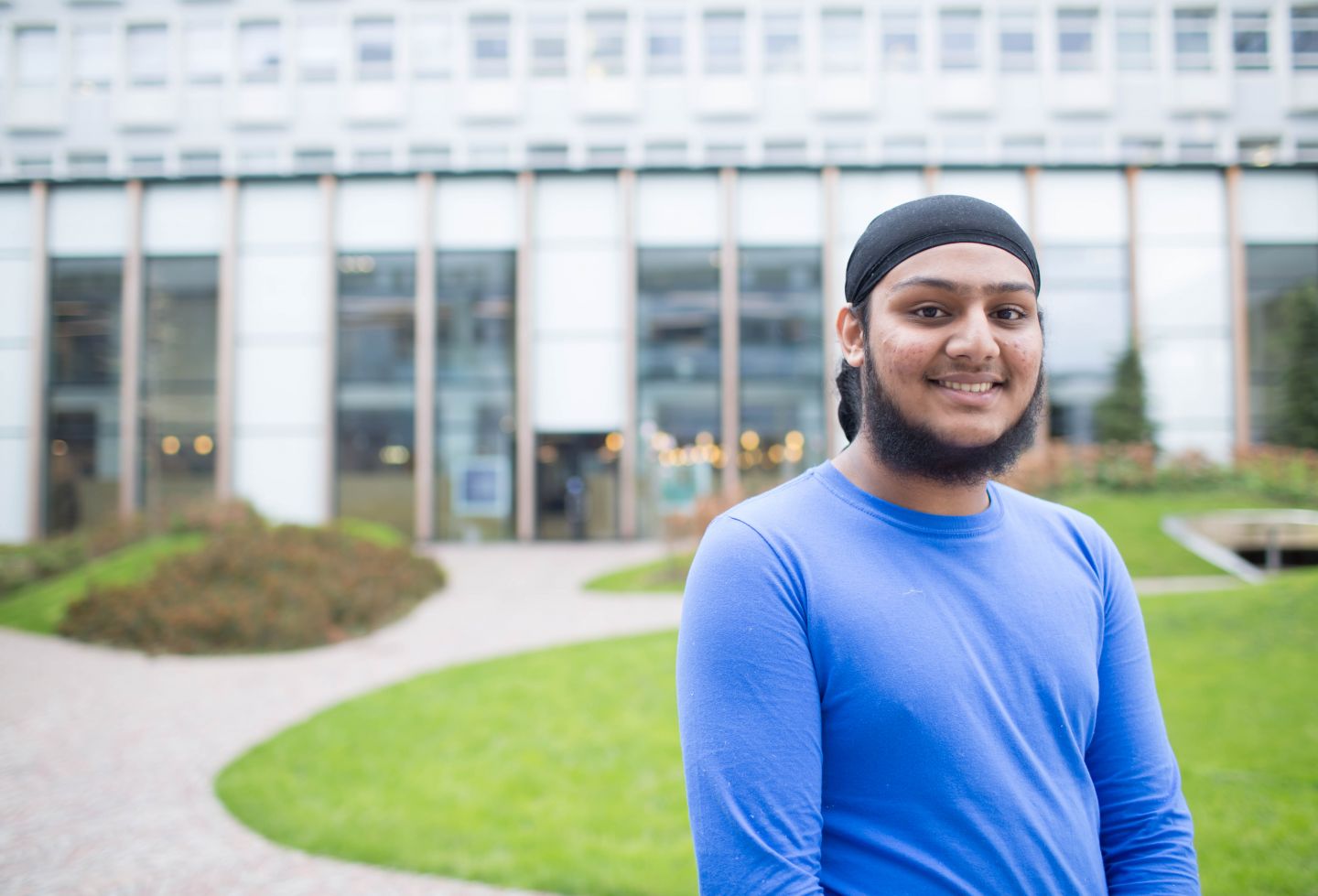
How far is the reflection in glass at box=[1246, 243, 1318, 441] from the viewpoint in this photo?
24.1m

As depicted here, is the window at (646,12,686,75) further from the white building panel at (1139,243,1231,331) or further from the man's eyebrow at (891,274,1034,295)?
the man's eyebrow at (891,274,1034,295)

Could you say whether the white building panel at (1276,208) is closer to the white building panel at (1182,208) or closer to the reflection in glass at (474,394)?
the white building panel at (1182,208)

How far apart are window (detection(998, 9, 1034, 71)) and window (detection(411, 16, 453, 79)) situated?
18970mm

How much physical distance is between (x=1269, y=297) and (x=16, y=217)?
37.9 metres

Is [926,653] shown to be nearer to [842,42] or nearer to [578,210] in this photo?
[578,210]

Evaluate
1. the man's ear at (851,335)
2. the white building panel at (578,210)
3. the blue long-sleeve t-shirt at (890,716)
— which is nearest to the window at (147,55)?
the white building panel at (578,210)

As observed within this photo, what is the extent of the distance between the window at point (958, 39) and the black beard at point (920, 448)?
31.2 meters

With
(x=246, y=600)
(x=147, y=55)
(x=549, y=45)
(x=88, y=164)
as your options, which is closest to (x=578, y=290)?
(x=549, y=45)

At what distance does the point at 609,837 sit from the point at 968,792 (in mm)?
3994

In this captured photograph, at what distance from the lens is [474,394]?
25.2 metres

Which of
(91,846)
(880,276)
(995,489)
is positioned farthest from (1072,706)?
(91,846)

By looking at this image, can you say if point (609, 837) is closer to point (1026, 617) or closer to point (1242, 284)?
point (1026, 617)

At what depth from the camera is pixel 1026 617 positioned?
1553 mm

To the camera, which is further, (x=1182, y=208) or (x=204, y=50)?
(x=204, y=50)
